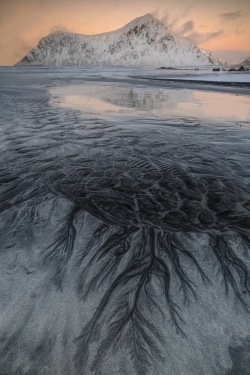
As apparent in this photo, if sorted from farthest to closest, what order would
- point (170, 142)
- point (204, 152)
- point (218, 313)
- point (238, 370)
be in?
point (170, 142) < point (204, 152) < point (218, 313) < point (238, 370)

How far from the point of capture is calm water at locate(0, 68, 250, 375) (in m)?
→ 1.43

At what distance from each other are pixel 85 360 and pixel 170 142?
180 inches

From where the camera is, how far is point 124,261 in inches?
83.8

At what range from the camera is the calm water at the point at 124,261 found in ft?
4.69

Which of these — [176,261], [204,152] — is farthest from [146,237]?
[204,152]

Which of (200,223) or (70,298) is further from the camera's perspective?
(200,223)

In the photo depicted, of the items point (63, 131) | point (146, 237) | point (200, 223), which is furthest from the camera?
point (63, 131)

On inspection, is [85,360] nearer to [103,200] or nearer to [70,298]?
[70,298]

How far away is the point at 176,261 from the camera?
2109 mm

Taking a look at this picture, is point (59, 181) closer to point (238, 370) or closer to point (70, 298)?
point (70, 298)

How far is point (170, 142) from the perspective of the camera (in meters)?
5.34

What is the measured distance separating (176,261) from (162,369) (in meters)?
0.87

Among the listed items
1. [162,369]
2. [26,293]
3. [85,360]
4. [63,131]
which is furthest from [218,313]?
[63,131]

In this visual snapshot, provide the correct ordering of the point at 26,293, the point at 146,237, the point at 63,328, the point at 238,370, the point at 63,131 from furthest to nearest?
the point at 63,131 < the point at 146,237 < the point at 26,293 < the point at 63,328 < the point at 238,370
